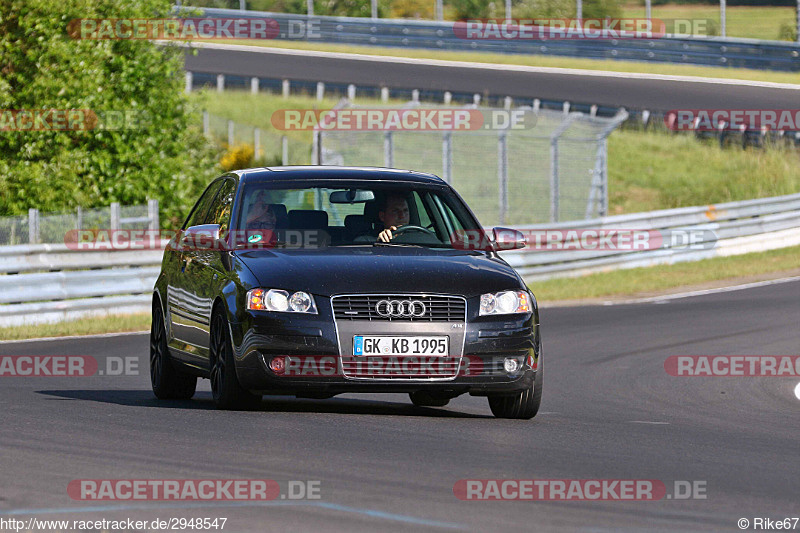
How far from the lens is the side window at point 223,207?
10461mm

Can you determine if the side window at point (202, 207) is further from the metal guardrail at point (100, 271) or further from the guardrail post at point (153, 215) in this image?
the guardrail post at point (153, 215)

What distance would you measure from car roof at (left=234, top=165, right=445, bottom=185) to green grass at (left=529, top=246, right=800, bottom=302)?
1272 cm

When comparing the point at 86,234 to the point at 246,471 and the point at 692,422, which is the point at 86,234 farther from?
the point at 246,471

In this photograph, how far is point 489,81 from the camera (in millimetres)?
46875

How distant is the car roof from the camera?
1040cm

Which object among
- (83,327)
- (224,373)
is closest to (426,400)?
(224,373)

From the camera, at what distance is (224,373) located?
9547 millimetres

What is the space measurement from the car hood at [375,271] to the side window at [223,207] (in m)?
0.68

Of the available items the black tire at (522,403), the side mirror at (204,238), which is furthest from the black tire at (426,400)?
the side mirror at (204,238)

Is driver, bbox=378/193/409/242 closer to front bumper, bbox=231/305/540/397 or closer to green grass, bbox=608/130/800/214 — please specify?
front bumper, bbox=231/305/540/397

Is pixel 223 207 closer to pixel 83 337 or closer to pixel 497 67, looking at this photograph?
pixel 83 337

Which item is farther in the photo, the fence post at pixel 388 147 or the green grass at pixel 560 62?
the green grass at pixel 560 62

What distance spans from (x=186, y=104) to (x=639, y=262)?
851cm

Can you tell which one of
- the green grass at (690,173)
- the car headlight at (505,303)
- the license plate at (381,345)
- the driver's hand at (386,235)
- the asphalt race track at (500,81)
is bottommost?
the green grass at (690,173)
